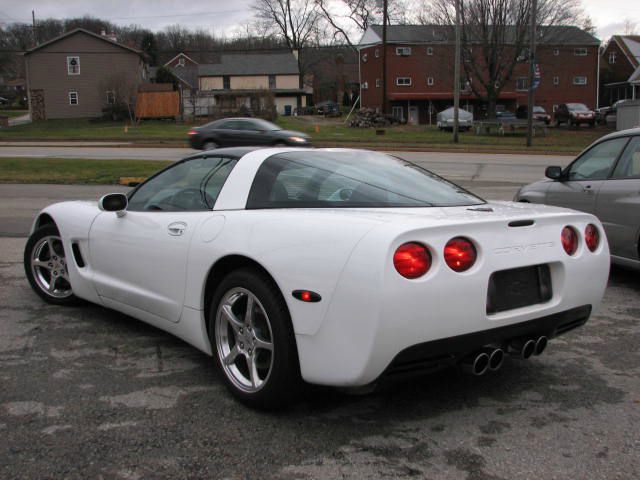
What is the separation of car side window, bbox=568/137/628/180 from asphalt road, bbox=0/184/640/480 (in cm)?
241

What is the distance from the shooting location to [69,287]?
5.41m

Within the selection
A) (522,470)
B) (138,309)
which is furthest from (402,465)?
(138,309)

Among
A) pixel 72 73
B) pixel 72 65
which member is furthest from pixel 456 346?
pixel 72 65

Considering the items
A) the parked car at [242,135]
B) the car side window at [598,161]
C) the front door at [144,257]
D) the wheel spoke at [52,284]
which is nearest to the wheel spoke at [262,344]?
the front door at [144,257]

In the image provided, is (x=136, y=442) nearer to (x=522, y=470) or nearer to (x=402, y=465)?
(x=402, y=465)

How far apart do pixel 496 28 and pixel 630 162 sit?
42.2 m

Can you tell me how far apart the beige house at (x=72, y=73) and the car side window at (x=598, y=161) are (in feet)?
183

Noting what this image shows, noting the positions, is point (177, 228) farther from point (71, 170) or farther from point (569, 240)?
point (71, 170)

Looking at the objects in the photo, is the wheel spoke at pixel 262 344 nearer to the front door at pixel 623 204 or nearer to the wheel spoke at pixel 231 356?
the wheel spoke at pixel 231 356

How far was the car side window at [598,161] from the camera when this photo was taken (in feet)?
21.3

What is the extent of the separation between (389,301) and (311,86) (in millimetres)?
89342

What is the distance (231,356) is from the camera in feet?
11.9

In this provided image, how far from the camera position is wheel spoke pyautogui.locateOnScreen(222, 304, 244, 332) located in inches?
140

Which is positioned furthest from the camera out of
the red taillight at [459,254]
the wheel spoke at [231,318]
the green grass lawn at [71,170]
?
the green grass lawn at [71,170]
